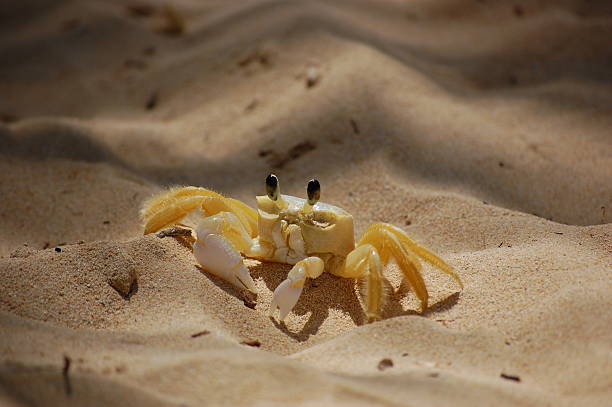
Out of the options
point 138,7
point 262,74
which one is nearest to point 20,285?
point 262,74

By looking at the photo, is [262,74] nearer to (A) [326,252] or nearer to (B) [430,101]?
(B) [430,101]

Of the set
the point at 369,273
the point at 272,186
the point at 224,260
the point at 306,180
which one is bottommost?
the point at 306,180

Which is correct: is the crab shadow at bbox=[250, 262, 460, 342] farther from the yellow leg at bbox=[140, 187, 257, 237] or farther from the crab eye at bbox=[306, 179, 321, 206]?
the crab eye at bbox=[306, 179, 321, 206]

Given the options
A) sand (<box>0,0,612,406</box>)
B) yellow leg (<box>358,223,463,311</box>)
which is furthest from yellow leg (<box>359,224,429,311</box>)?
sand (<box>0,0,612,406</box>)

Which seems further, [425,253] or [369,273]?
[425,253]

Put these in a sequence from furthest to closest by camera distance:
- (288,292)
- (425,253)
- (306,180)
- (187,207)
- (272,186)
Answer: (306,180) → (187,207) → (272,186) → (425,253) → (288,292)

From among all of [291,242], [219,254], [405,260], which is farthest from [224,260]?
[405,260]

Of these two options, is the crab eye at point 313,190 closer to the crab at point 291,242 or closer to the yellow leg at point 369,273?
the crab at point 291,242

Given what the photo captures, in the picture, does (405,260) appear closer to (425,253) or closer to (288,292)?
(425,253)

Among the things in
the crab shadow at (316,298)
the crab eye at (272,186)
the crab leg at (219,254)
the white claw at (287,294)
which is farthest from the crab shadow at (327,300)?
the crab eye at (272,186)
